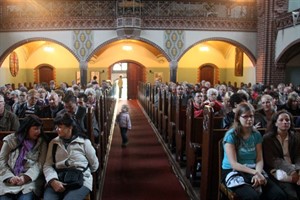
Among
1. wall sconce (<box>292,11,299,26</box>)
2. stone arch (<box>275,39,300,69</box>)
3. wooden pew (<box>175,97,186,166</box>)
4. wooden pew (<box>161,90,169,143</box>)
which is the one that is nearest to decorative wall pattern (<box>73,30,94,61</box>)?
wooden pew (<box>161,90,169,143</box>)

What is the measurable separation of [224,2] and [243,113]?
39.7 feet

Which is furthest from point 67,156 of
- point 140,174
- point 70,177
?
point 140,174

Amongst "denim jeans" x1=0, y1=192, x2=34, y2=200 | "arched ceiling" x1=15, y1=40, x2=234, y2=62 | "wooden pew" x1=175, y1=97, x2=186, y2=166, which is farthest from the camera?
"arched ceiling" x1=15, y1=40, x2=234, y2=62

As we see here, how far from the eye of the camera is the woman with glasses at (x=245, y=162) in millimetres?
3018

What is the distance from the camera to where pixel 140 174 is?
217 inches

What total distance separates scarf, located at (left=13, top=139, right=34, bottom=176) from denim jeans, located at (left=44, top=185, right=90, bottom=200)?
31 cm

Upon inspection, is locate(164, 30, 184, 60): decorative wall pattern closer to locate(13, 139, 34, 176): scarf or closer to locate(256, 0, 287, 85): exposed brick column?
locate(256, 0, 287, 85): exposed brick column

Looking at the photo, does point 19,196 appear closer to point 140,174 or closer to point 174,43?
point 140,174

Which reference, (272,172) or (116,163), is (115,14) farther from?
(272,172)

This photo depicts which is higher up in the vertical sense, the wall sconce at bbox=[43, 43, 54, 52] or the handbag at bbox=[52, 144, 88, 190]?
the wall sconce at bbox=[43, 43, 54, 52]

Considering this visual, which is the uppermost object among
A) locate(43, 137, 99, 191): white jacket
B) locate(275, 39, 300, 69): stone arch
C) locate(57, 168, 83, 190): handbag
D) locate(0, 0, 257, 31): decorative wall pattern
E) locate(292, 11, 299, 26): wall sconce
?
locate(0, 0, 257, 31): decorative wall pattern

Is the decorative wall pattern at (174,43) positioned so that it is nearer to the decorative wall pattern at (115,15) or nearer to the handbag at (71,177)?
the decorative wall pattern at (115,15)

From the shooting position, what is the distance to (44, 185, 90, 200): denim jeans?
302cm

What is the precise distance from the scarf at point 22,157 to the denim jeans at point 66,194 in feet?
1.03
